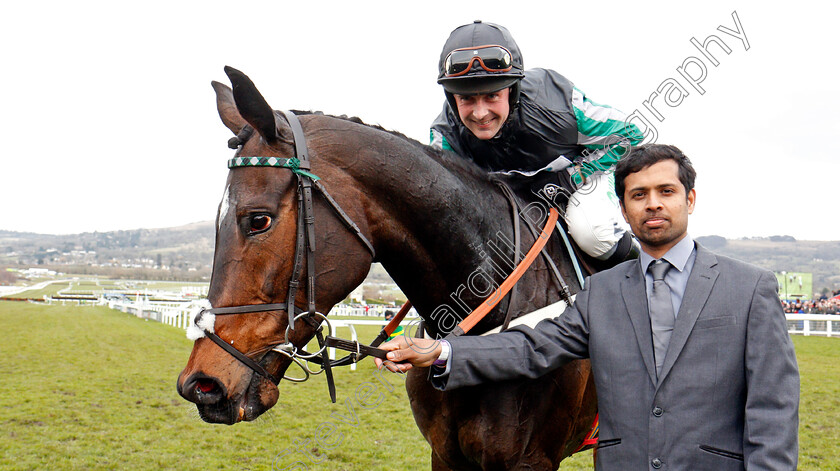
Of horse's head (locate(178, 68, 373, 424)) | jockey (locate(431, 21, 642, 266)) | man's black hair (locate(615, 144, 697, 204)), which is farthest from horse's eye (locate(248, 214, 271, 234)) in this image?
man's black hair (locate(615, 144, 697, 204))

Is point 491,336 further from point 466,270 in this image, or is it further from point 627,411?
point 627,411

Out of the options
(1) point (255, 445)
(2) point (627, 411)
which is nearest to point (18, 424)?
(1) point (255, 445)

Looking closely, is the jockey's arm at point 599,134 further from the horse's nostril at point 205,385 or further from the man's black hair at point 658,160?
the horse's nostril at point 205,385

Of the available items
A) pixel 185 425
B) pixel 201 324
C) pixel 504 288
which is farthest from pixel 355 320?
pixel 201 324

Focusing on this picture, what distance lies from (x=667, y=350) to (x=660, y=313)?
15 cm

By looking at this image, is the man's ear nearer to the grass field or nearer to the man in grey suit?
the man in grey suit

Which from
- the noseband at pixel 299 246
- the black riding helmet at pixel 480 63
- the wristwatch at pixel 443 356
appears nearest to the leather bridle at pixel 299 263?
the noseband at pixel 299 246

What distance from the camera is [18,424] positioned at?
316 inches

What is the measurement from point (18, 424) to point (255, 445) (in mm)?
3731

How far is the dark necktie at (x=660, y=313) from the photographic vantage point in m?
1.95

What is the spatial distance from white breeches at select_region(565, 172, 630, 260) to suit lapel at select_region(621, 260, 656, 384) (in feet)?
1.94

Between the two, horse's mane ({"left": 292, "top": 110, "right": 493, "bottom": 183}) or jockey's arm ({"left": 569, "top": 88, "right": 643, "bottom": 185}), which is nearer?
horse's mane ({"left": 292, "top": 110, "right": 493, "bottom": 183})

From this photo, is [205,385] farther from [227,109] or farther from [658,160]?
[658,160]

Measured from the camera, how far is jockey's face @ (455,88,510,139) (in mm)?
2797
